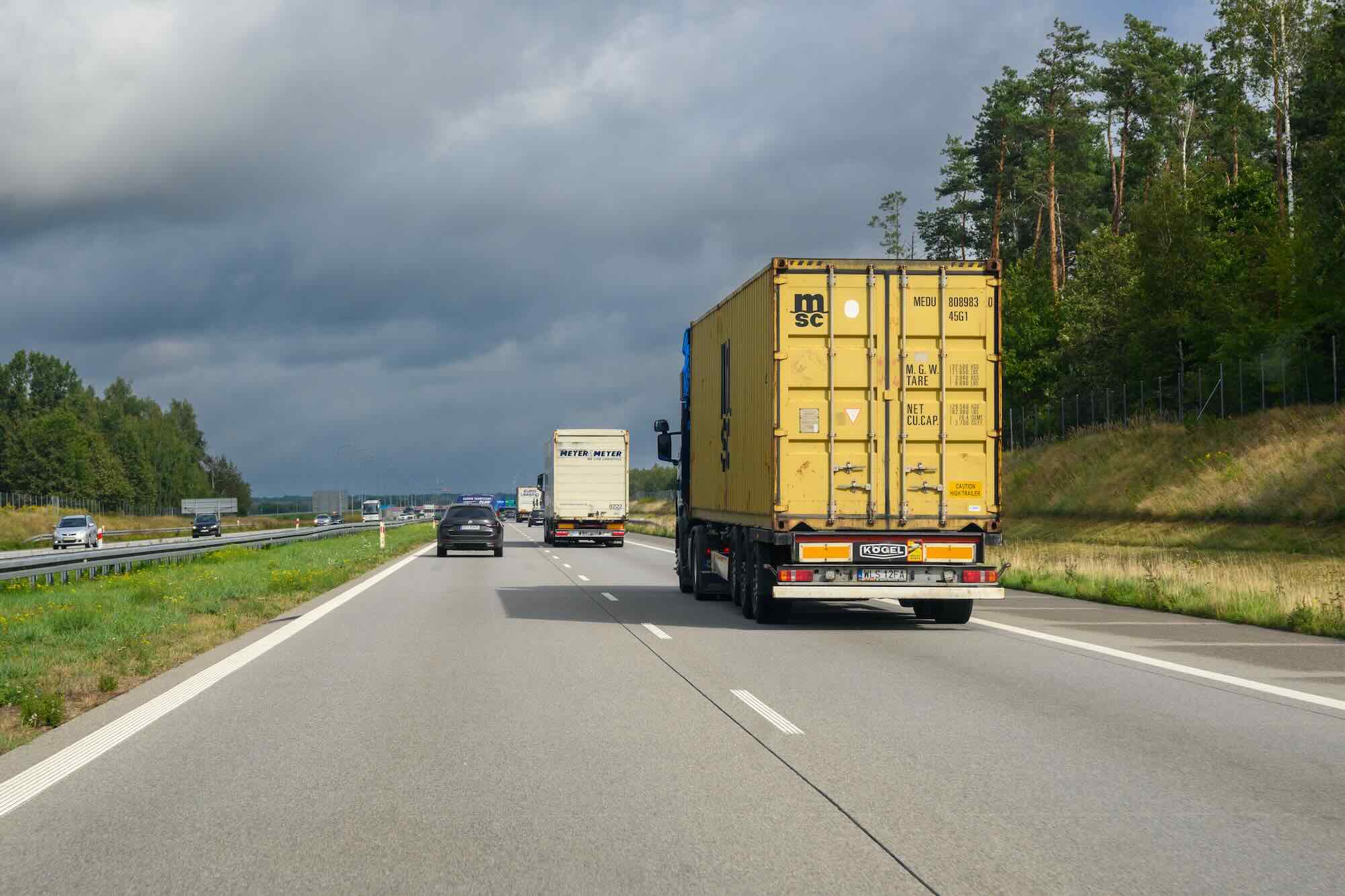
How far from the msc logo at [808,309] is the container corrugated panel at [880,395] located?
0.01 m

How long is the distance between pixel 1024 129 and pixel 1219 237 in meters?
12.1

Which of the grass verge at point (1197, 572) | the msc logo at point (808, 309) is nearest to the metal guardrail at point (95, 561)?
the msc logo at point (808, 309)

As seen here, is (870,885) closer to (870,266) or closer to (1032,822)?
(1032,822)

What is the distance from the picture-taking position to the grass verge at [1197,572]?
17.3 metres

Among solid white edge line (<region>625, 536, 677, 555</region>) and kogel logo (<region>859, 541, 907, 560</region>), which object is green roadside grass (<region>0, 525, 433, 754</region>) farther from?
solid white edge line (<region>625, 536, 677, 555</region>)

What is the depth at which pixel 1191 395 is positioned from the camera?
2036 inches

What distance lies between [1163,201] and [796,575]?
4184 centimetres

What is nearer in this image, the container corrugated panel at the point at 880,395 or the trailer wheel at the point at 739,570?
the container corrugated panel at the point at 880,395

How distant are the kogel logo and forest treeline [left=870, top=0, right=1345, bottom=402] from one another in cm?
2914

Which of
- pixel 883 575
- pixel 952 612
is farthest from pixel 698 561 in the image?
pixel 883 575

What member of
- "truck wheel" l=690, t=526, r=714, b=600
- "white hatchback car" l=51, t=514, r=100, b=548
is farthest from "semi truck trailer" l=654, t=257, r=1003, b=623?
"white hatchback car" l=51, t=514, r=100, b=548

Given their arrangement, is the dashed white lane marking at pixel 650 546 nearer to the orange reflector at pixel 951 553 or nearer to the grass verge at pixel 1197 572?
the grass verge at pixel 1197 572

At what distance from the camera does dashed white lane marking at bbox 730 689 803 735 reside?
8.91 metres

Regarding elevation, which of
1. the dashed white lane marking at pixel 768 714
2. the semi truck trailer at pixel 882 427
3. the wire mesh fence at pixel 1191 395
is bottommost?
the dashed white lane marking at pixel 768 714
